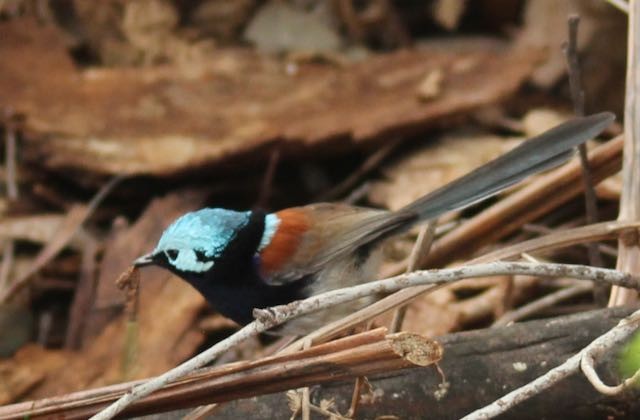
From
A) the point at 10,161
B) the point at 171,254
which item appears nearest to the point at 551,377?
the point at 171,254

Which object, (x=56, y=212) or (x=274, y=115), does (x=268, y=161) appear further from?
(x=56, y=212)

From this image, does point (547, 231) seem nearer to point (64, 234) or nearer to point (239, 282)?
point (239, 282)

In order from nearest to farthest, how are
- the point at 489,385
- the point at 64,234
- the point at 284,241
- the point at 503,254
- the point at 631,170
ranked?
the point at 489,385
the point at 503,254
the point at 631,170
the point at 284,241
the point at 64,234

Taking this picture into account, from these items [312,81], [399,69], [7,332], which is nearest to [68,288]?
[7,332]

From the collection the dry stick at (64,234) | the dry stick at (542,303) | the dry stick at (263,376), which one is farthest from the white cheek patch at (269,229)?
the dry stick at (64,234)

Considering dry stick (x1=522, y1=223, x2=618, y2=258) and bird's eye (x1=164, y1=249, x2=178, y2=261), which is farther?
dry stick (x1=522, y1=223, x2=618, y2=258)

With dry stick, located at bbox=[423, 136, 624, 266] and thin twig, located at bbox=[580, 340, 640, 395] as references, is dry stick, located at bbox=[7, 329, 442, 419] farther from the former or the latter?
dry stick, located at bbox=[423, 136, 624, 266]

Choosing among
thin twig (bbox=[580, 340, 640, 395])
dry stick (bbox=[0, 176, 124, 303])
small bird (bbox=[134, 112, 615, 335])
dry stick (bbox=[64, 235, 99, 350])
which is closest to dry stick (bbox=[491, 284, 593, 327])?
small bird (bbox=[134, 112, 615, 335])
